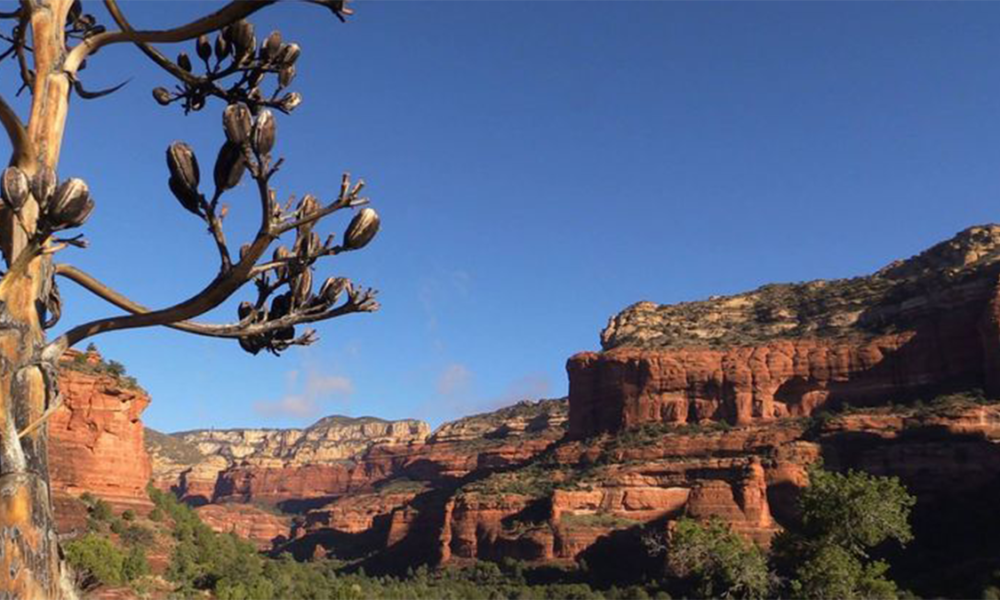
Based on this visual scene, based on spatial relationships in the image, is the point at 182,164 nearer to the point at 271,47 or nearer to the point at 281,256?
the point at 281,256

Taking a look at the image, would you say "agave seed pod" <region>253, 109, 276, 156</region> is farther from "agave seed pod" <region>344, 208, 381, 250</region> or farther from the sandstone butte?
the sandstone butte

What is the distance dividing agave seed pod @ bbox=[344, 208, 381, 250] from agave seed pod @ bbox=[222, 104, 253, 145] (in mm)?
680

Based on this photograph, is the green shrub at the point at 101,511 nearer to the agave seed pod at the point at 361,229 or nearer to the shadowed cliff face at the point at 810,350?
the agave seed pod at the point at 361,229

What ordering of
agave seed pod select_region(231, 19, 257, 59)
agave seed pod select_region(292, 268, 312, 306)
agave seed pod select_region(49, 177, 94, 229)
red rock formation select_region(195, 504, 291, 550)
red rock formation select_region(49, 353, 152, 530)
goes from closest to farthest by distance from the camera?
agave seed pod select_region(49, 177, 94, 229) < agave seed pod select_region(292, 268, 312, 306) < agave seed pod select_region(231, 19, 257, 59) < red rock formation select_region(49, 353, 152, 530) < red rock formation select_region(195, 504, 291, 550)

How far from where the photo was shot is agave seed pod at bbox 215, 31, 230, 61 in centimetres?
481

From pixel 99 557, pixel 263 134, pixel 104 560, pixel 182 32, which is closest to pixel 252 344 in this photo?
pixel 263 134

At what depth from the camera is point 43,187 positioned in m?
3.38

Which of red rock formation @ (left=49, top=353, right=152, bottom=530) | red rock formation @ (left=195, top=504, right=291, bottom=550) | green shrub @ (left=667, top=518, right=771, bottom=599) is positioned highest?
red rock formation @ (left=49, top=353, right=152, bottom=530)

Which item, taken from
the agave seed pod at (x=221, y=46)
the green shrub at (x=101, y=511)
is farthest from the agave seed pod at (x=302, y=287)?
the green shrub at (x=101, y=511)

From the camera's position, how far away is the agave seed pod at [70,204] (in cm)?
331

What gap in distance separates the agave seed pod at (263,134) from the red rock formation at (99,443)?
5553cm

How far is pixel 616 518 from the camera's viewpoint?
79.7 meters

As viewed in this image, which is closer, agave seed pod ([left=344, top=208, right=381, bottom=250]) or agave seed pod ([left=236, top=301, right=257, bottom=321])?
agave seed pod ([left=344, top=208, right=381, bottom=250])

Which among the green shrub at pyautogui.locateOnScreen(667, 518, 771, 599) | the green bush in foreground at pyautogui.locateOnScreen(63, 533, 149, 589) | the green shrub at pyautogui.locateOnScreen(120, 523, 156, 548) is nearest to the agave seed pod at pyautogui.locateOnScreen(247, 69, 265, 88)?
the green shrub at pyautogui.locateOnScreen(667, 518, 771, 599)
